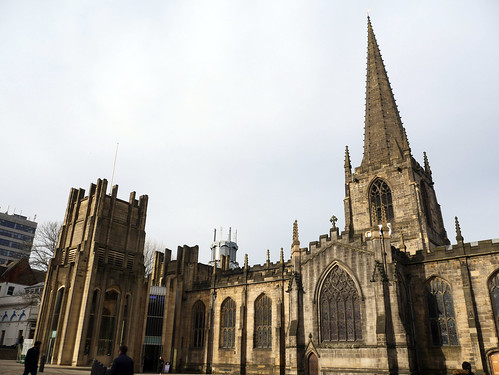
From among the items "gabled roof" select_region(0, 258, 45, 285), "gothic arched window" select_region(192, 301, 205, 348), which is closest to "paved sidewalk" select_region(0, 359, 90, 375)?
"gothic arched window" select_region(192, 301, 205, 348)

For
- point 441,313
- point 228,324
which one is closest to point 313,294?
point 441,313

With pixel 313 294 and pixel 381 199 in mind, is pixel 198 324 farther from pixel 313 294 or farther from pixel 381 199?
pixel 381 199

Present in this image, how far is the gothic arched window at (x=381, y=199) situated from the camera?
3809 centimetres

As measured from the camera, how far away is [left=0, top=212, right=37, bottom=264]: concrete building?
285 feet

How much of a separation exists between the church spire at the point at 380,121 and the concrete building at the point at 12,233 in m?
77.8

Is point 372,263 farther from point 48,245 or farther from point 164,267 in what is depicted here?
point 48,245

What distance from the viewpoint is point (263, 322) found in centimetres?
3222

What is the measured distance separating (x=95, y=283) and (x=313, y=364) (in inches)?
692

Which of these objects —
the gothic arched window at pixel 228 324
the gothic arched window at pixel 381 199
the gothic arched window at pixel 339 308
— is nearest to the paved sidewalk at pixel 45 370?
the gothic arched window at pixel 228 324

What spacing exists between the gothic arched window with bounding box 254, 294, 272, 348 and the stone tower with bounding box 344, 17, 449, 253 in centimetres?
1126

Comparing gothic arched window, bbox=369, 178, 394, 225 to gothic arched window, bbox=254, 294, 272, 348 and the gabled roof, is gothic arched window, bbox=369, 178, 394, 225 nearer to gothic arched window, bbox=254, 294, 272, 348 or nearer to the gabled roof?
gothic arched window, bbox=254, 294, 272, 348

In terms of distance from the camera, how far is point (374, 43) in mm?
51500

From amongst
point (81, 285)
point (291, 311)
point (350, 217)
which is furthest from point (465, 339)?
point (81, 285)

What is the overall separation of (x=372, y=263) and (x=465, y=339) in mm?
6674
